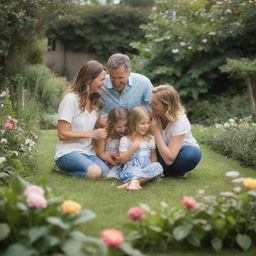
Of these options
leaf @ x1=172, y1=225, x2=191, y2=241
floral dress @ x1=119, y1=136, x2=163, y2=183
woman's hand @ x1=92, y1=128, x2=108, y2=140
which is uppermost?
woman's hand @ x1=92, y1=128, x2=108, y2=140

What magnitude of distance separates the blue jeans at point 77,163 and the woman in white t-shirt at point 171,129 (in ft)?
2.09

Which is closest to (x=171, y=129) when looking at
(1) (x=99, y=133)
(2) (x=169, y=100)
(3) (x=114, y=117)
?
(2) (x=169, y=100)

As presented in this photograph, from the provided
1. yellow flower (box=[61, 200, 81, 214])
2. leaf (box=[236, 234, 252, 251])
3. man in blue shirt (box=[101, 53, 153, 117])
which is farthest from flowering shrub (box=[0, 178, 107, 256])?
man in blue shirt (box=[101, 53, 153, 117])

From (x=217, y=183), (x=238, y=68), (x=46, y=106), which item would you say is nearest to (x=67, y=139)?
(x=217, y=183)

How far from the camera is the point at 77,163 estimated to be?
4809mm

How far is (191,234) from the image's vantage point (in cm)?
281

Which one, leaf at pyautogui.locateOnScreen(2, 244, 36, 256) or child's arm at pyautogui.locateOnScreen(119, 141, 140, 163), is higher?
leaf at pyautogui.locateOnScreen(2, 244, 36, 256)

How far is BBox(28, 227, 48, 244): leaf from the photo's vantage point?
2.24 metres

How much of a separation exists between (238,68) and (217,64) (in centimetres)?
185

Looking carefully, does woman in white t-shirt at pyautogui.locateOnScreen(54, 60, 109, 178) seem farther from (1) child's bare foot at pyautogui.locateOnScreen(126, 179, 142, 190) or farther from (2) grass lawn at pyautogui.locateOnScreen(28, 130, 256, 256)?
(1) child's bare foot at pyautogui.locateOnScreen(126, 179, 142, 190)

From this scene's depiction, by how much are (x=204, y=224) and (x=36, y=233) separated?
1027 millimetres

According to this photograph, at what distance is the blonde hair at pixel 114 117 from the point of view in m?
4.82

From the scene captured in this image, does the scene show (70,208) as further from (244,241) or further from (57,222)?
(244,241)

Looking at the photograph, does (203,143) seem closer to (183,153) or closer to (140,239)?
(183,153)
